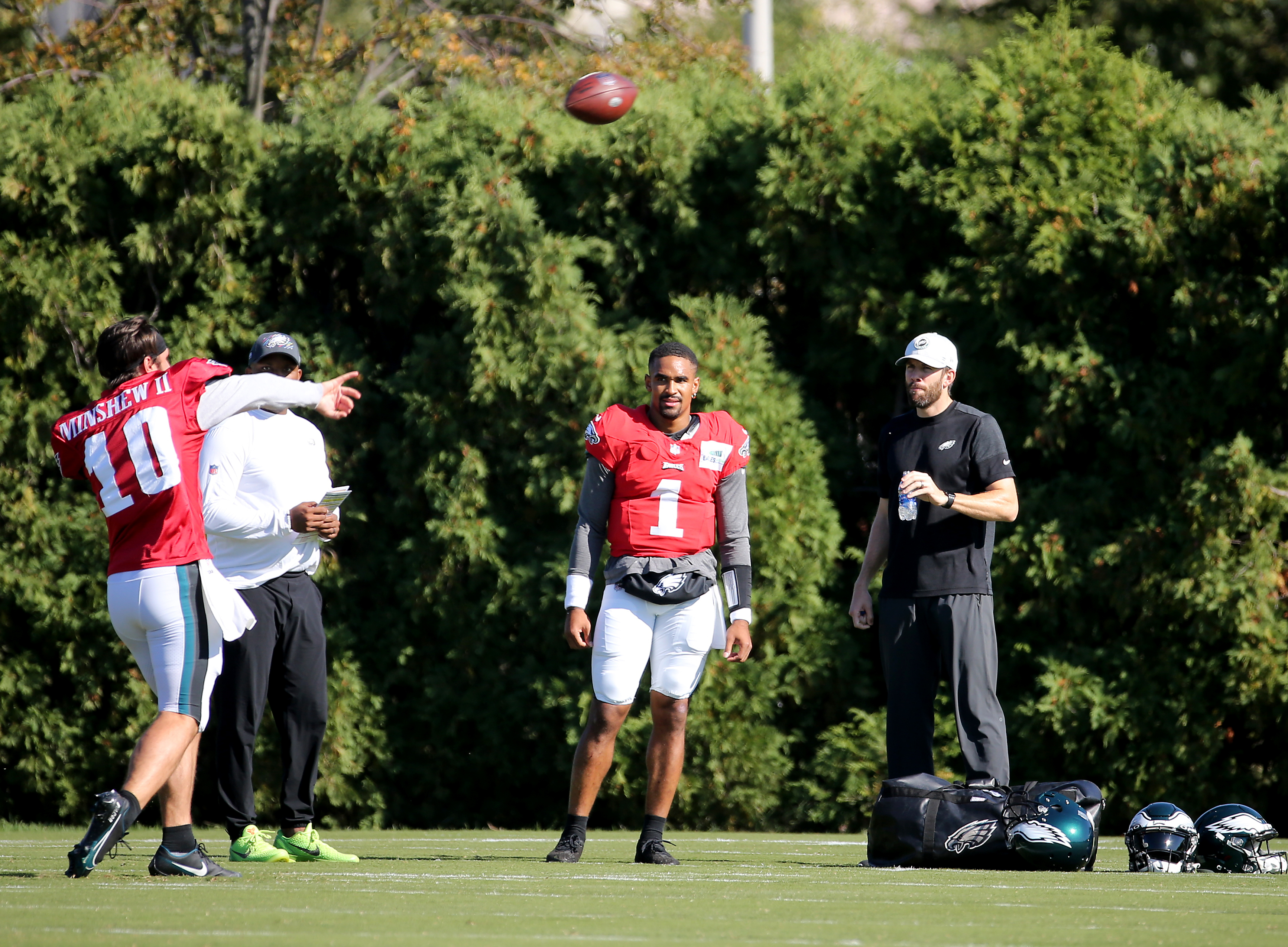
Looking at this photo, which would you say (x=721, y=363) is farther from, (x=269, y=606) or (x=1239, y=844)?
(x=1239, y=844)

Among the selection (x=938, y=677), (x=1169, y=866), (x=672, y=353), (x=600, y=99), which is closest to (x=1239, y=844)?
(x=1169, y=866)

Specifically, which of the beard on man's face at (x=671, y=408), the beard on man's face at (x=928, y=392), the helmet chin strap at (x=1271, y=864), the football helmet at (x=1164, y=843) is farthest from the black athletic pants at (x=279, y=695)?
the helmet chin strap at (x=1271, y=864)

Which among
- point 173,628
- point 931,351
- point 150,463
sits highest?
point 931,351

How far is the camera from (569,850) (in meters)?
6.49

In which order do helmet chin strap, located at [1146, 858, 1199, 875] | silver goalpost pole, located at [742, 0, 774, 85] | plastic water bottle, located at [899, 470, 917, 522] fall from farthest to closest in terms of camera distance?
silver goalpost pole, located at [742, 0, 774, 85] < plastic water bottle, located at [899, 470, 917, 522] < helmet chin strap, located at [1146, 858, 1199, 875]

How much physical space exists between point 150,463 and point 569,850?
92.4 inches

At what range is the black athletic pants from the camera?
6637 millimetres

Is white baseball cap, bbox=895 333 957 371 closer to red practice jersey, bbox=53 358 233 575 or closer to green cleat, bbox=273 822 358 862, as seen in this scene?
red practice jersey, bbox=53 358 233 575

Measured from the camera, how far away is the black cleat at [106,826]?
520 cm

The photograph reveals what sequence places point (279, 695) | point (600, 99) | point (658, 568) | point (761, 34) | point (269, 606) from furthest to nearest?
point (761, 34) < point (600, 99) < point (279, 695) < point (269, 606) < point (658, 568)

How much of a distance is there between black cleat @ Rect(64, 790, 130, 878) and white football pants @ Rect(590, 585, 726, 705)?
1.98 m

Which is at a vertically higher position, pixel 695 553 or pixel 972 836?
pixel 695 553

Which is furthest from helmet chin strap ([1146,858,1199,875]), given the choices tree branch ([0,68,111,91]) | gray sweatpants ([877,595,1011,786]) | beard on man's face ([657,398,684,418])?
tree branch ([0,68,111,91])

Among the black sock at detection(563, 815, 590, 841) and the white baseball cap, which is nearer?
the black sock at detection(563, 815, 590, 841)
